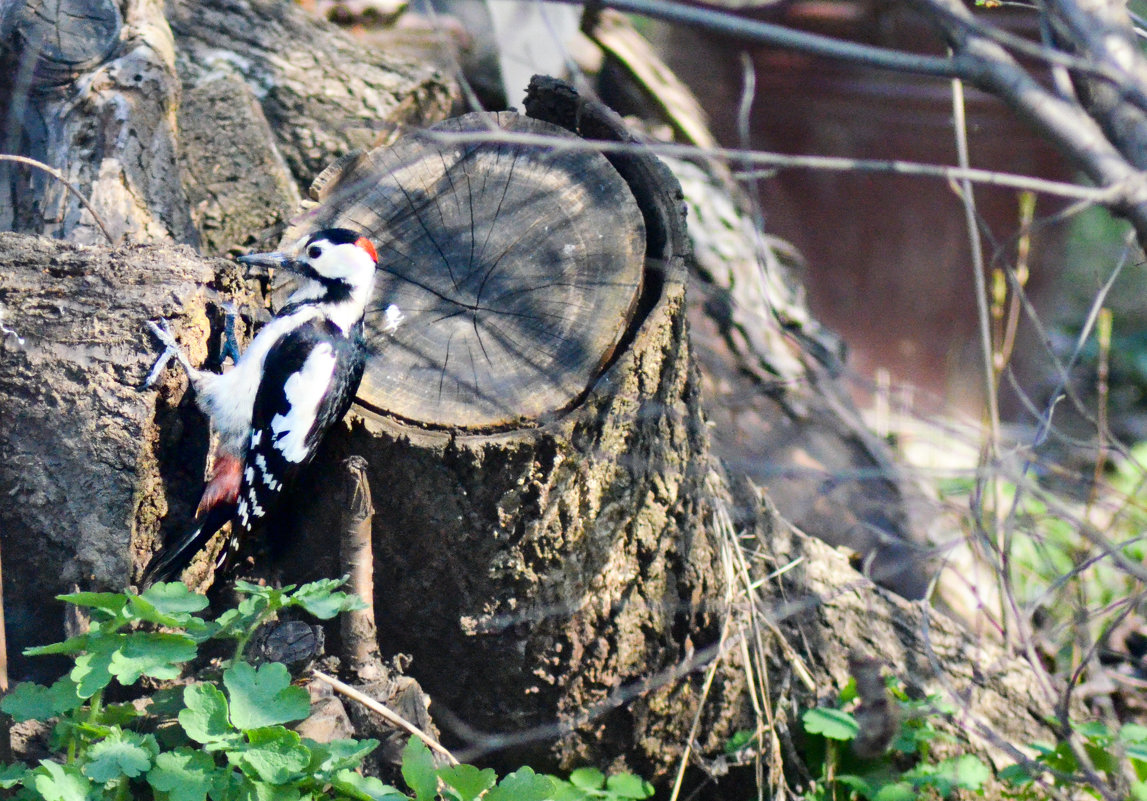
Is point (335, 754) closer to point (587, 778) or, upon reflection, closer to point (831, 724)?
point (587, 778)

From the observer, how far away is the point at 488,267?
7.65ft

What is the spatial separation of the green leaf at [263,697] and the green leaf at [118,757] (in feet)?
0.58

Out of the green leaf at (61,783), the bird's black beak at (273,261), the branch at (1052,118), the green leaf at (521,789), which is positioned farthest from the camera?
the bird's black beak at (273,261)

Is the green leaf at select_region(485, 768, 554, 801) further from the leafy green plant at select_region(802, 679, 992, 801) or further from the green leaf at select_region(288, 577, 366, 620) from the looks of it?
the leafy green plant at select_region(802, 679, 992, 801)

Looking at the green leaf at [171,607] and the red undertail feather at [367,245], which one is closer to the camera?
the green leaf at [171,607]

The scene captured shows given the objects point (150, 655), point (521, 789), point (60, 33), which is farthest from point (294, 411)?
point (60, 33)

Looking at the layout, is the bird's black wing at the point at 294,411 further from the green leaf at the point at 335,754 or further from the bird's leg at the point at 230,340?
the green leaf at the point at 335,754

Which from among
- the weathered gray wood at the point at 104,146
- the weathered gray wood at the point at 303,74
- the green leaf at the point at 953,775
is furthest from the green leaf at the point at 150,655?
the weathered gray wood at the point at 303,74

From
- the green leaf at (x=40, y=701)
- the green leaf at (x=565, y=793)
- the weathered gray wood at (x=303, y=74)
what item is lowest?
the green leaf at (x=565, y=793)

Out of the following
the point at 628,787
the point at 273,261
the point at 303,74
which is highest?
the point at 303,74

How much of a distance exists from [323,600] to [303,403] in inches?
20.8

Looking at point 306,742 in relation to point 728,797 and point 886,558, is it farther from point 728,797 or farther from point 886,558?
point 886,558

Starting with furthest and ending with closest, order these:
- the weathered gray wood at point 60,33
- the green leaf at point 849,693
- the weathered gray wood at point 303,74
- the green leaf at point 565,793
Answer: the weathered gray wood at point 303,74 < the weathered gray wood at point 60,33 < the green leaf at point 849,693 < the green leaf at point 565,793

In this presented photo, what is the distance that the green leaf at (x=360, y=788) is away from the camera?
1.79 metres
